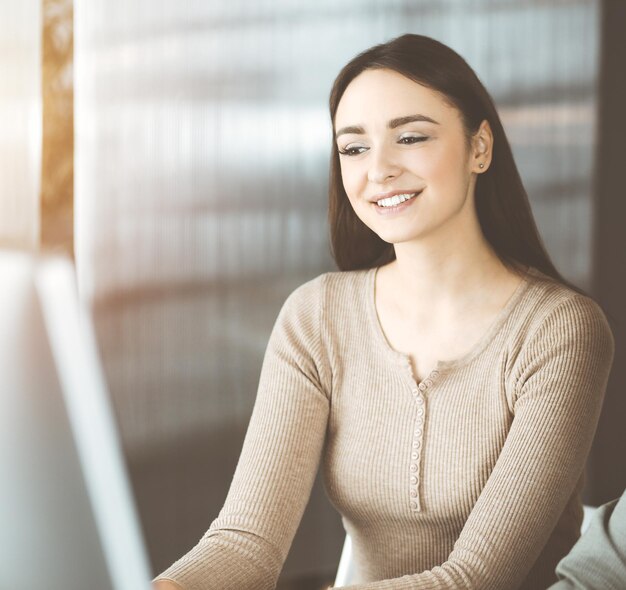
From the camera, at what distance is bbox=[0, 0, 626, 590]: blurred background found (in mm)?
2418

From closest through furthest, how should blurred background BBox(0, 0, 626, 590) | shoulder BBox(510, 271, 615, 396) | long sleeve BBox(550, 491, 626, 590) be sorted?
1. long sleeve BBox(550, 491, 626, 590)
2. shoulder BBox(510, 271, 615, 396)
3. blurred background BBox(0, 0, 626, 590)

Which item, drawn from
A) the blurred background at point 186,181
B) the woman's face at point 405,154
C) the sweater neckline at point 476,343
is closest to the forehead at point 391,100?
the woman's face at point 405,154

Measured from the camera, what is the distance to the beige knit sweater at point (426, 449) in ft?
4.26

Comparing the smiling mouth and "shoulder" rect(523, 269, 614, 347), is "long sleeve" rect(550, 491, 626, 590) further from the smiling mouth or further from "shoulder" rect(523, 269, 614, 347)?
the smiling mouth

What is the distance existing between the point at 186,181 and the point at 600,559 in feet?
6.12

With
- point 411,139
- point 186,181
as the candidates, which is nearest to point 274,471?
point 411,139

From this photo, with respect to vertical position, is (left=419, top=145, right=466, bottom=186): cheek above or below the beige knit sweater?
above

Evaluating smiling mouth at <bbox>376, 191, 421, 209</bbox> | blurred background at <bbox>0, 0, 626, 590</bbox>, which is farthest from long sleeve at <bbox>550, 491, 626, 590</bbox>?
blurred background at <bbox>0, 0, 626, 590</bbox>

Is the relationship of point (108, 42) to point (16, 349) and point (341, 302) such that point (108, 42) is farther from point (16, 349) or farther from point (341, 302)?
point (16, 349)

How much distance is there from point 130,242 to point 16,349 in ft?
7.13

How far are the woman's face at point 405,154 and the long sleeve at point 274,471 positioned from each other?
247 millimetres

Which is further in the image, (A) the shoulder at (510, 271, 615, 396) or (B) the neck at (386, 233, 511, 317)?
(B) the neck at (386, 233, 511, 317)

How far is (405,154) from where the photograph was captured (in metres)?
1.54

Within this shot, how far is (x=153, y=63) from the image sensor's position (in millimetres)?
2561
